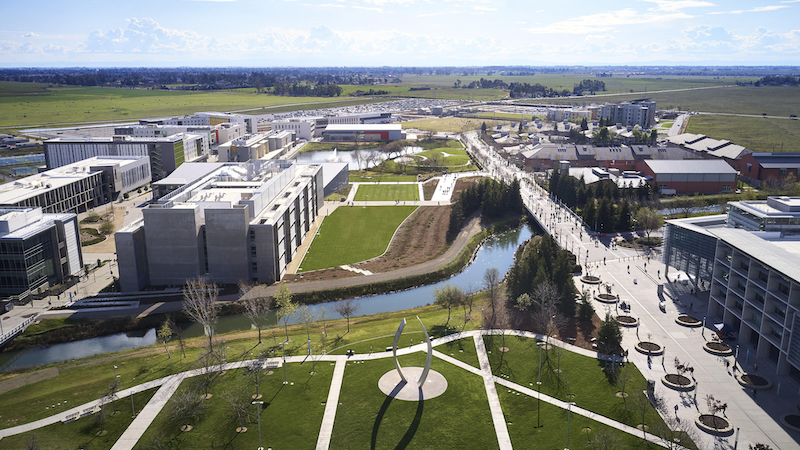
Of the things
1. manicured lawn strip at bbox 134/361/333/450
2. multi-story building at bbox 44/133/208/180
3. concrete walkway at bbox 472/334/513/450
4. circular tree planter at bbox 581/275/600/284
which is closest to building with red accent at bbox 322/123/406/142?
multi-story building at bbox 44/133/208/180

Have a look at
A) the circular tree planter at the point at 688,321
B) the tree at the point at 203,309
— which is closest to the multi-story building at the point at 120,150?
the tree at the point at 203,309

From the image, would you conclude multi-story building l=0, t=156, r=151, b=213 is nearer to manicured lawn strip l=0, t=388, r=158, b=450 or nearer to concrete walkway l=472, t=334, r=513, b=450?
manicured lawn strip l=0, t=388, r=158, b=450

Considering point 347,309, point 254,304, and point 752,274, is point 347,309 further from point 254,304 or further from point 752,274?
point 752,274

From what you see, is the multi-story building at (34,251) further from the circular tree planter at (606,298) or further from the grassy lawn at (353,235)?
the circular tree planter at (606,298)

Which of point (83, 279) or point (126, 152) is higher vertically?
point (126, 152)

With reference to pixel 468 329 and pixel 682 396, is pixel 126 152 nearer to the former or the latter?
pixel 468 329

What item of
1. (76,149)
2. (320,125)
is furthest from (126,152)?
(320,125)

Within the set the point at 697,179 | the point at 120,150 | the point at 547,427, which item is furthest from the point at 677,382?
the point at 120,150
